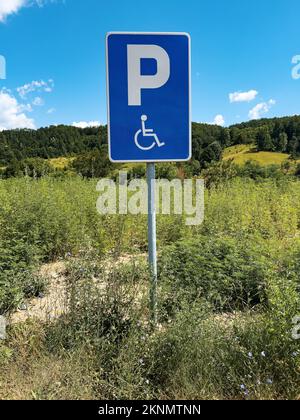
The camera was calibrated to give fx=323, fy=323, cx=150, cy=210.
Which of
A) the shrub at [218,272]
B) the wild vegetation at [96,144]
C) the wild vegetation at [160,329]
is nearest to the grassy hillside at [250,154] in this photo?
the wild vegetation at [96,144]

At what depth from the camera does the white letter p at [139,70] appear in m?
2.39

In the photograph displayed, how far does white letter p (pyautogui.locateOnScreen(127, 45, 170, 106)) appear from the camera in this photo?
7.83 feet

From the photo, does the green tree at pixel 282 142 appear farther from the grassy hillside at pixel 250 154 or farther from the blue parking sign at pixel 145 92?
the blue parking sign at pixel 145 92

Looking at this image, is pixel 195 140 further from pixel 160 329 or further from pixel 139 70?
pixel 160 329

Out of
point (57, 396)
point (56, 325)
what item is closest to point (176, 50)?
point (56, 325)

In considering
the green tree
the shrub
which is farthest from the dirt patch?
the green tree

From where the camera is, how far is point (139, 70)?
7.85 feet

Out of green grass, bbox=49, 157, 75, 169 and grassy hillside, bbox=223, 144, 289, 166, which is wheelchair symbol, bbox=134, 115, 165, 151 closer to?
green grass, bbox=49, 157, 75, 169

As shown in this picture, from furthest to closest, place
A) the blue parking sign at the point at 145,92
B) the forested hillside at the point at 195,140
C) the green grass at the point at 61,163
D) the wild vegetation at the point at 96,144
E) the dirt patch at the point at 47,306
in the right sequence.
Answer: the forested hillside at the point at 195,140 → the green grass at the point at 61,163 → the wild vegetation at the point at 96,144 → the dirt patch at the point at 47,306 → the blue parking sign at the point at 145,92

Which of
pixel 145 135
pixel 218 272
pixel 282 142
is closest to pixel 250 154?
pixel 282 142

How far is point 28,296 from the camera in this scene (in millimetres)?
3506

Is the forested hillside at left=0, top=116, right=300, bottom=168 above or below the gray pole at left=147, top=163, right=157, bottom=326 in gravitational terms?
above

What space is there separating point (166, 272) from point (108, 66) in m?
2.01

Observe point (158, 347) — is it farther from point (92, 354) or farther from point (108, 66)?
point (108, 66)
